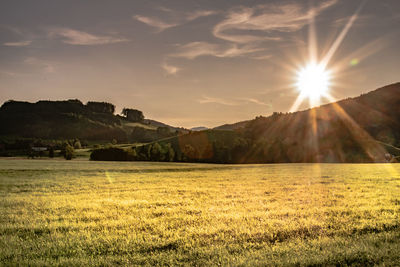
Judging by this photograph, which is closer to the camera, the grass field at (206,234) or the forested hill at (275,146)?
the grass field at (206,234)

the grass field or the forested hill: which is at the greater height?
the forested hill

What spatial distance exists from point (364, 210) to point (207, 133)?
11523 cm

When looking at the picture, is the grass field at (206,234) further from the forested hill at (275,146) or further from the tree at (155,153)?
the tree at (155,153)

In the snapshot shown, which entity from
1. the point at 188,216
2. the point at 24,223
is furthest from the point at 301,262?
the point at 24,223

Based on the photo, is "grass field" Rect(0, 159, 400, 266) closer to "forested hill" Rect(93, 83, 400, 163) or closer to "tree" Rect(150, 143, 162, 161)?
"forested hill" Rect(93, 83, 400, 163)

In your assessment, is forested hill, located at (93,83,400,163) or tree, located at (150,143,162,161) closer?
forested hill, located at (93,83,400,163)

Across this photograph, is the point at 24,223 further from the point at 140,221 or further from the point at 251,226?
the point at 251,226

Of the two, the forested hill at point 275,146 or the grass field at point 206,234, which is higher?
the forested hill at point 275,146

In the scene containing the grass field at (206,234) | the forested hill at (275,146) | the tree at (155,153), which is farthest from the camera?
the tree at (155,153)

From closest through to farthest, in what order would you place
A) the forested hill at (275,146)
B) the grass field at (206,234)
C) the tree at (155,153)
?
the grass field at (206,234)
the forested hill at (275,146)
the tree at (155,153)

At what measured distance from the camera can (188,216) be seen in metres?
10.0

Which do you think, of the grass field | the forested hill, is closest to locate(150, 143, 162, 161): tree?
the forested hill

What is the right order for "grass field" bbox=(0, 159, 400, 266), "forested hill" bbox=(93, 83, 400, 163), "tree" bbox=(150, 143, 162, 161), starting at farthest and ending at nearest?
1. "tree" bbox=(150, 143, 162, 161)
2. "forested hill" bbox=(93, 83, 400, 163)
3. "grass field" bbox=(0, 159, 400, 266)

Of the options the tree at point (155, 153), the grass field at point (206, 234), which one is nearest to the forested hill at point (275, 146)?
the tree at point (155, 153)
